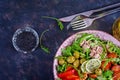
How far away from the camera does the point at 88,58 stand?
146 cm

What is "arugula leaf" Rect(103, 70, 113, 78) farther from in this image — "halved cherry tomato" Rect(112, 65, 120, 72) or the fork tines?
the fork tines

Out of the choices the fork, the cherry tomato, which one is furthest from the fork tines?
the cherry tomato

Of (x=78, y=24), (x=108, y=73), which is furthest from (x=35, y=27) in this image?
(x=108, y=73)

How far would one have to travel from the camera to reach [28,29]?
5.07 ft

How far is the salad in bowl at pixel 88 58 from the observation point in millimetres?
1437

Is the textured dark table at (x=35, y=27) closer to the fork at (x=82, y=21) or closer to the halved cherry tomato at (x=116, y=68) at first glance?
the fork at (x=82, y=21)

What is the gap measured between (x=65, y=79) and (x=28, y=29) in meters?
0.23

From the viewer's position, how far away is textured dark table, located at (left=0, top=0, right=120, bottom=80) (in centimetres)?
154

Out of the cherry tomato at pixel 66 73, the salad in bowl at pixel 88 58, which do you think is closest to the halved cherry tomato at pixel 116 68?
the salad in bowl at pixel 88 58

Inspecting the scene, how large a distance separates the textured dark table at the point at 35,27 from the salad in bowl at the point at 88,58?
0.27ft

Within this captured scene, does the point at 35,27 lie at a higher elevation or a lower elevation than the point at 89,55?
higher

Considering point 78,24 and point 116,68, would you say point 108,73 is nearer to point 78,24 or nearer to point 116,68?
point 116,68

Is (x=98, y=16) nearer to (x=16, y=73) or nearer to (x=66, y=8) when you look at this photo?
(x=66, y=8)

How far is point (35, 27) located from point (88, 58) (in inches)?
8.9
